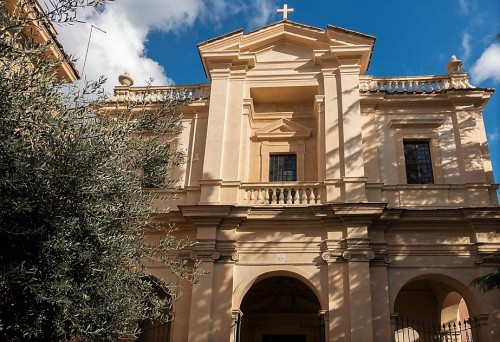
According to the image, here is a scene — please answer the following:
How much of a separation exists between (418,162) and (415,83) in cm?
255

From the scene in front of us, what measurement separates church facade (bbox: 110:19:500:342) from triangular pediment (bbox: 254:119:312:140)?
1.4 inches

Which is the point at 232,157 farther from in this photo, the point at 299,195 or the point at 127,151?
the point at 127,151

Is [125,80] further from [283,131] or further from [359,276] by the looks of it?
[359,276]

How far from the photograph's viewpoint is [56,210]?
20.0ft

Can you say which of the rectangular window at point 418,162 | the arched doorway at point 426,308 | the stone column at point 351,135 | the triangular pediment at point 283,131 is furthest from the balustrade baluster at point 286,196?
the arched doorway at point 426,308

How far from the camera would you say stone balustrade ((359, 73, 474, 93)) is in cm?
1434

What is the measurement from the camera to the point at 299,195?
1300cm

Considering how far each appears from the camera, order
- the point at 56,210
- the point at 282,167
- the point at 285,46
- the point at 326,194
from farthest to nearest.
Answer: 1. the point at 285,46
2. the point at 282,167
3. the point at 326,194
4. the point at 56,210

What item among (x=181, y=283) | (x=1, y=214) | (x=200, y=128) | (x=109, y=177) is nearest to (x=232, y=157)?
(x=200, y=128)

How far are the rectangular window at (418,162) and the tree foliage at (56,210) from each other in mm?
8973

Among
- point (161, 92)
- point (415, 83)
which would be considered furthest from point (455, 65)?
point (161, 92)

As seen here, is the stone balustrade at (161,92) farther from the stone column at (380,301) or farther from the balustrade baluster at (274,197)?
the stone column at (380,301)

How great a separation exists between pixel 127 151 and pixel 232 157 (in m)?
5.87

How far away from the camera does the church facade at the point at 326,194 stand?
38.4 feet
